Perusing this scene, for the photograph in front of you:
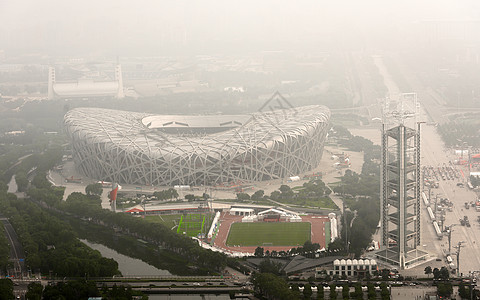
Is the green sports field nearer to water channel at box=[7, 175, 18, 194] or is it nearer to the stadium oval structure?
the stadium oval structure

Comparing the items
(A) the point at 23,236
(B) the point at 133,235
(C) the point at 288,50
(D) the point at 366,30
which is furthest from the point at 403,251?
(C) the point at 288,50

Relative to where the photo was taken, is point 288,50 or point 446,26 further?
point 288,50

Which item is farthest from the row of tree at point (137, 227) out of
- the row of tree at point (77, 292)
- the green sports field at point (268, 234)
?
the row of tree at point (77, 292)

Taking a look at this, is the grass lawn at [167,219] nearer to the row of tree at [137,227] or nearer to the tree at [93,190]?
the row of tree at [137,227]

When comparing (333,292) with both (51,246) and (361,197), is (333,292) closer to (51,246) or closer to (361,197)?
(51,246)

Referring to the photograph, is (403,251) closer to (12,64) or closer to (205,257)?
(205,257)

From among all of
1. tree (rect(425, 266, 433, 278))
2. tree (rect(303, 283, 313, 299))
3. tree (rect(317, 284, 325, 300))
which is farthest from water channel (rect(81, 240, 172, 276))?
tree (rect(425, 266, 433, 278))
